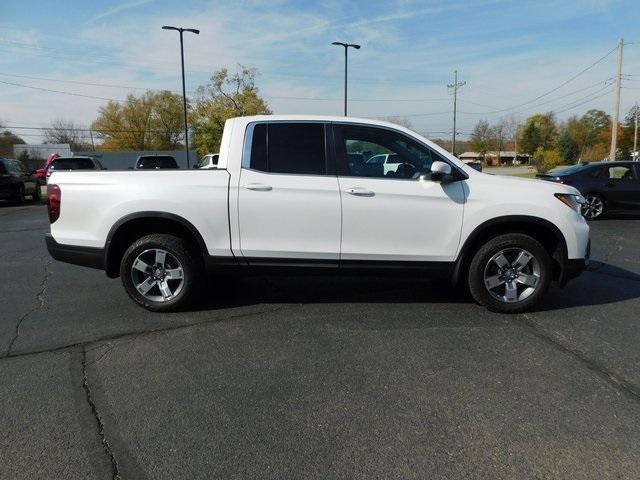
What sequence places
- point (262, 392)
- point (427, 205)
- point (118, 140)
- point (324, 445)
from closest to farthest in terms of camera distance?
point (324, 445) → point (262, 392) → point (427, 205) → point (118, 140)

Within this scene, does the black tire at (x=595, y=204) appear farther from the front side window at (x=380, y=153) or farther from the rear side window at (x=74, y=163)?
the rear side window at (x=74, y=163)

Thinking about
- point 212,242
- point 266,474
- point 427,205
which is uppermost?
point 427,205

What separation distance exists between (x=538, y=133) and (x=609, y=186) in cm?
8571

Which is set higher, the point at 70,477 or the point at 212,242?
the point at 212,242

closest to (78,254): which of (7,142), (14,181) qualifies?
(14,181)

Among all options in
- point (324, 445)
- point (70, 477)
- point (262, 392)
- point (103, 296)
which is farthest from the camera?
point (103, 296)

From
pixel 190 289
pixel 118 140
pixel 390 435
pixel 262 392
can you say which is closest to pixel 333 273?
pixel 190 289

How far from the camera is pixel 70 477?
2375 millimetres

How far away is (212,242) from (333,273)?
1.19 meters

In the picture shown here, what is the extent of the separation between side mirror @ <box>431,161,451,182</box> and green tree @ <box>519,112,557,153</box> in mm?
92284

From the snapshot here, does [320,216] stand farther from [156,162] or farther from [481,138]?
[481,138]

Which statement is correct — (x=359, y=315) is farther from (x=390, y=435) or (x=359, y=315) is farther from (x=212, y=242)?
(x=390, y=435)

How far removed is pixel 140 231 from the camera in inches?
191

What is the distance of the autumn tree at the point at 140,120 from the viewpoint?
72312 millimetres
